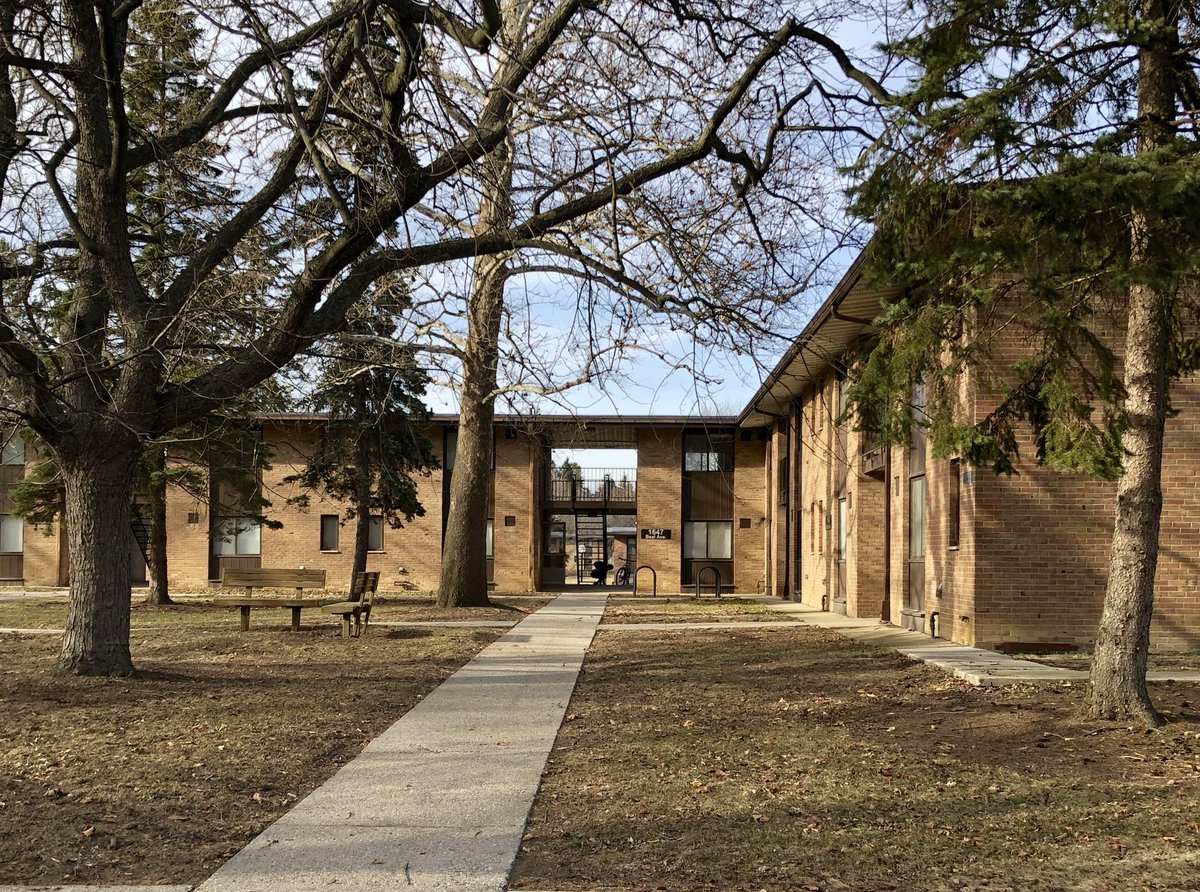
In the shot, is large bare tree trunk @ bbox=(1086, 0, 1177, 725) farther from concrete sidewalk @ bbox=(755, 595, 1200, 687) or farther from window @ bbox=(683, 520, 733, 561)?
window @ bbox=(683, 520, 733, 561)

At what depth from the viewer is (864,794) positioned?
6605 millimetres

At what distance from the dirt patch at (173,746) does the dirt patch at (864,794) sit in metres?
1.60

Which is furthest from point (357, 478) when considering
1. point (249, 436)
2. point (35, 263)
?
point (35, 263)

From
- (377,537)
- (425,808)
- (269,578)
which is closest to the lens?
(425,808)

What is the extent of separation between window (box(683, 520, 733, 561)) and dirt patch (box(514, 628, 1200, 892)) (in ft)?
86.8

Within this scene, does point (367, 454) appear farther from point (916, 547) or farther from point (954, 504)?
point (954, 504)

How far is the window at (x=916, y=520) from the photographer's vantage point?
57.9ft

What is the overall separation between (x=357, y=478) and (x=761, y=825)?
68.1 ft

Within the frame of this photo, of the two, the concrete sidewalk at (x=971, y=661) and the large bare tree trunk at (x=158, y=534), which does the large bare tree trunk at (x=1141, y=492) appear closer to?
the concrete sidewalk at (x=971, y=661)

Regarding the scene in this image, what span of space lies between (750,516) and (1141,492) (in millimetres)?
→ 28962

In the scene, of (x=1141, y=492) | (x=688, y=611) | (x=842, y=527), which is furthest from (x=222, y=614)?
(x=1141, y=492)

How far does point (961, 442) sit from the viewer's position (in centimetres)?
944

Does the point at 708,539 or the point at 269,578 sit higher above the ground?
the point at 708,539

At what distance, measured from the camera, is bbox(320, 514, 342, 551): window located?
36.5 meters
